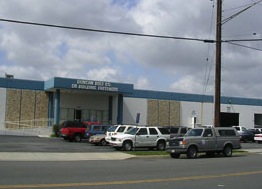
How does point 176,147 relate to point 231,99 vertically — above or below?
below

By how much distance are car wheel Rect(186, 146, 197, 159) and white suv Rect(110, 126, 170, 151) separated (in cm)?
583

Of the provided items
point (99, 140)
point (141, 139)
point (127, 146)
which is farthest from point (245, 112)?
point (127, 146)

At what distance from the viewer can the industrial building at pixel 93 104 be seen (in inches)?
2116

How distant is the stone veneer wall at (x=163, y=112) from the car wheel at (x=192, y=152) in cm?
3832

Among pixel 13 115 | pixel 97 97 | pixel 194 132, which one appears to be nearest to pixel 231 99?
pixel 97 97

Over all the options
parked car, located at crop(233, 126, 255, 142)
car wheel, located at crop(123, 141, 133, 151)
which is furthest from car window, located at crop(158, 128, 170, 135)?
parked car, located at crop(233, 126, 255, 142)

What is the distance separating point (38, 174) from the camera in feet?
50.3

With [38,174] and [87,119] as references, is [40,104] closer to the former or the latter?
[87,119]

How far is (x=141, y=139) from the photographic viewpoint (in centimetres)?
3105

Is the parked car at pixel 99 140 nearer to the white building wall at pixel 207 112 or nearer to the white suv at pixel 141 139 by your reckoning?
the white suv at pixel 141 139

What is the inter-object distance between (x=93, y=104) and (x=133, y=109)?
6.37 meters

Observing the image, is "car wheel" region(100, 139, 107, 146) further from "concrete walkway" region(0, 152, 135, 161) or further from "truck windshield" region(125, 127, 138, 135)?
"concrete walkway" region(0, 152, 135, 161)

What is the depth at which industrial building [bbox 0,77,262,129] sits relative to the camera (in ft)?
176

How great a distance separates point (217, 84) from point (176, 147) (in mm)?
6730
